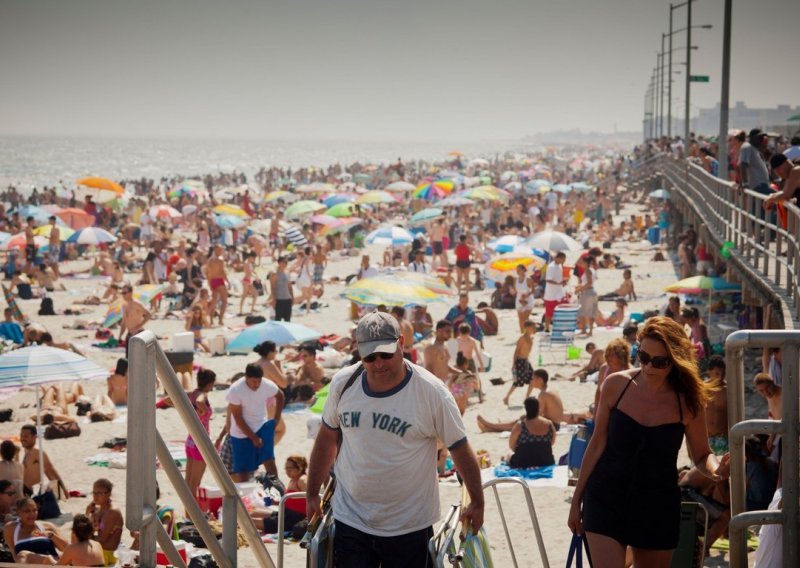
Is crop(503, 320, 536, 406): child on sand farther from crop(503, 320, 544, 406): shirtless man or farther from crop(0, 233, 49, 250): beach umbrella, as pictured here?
crop(0, 233, 49, 250): beach umbrella

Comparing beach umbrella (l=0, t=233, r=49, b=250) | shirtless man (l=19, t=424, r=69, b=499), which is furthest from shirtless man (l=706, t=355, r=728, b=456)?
beach umbrella (l=0, t=233, r=49, b=250)

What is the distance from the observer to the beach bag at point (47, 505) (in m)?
8.80

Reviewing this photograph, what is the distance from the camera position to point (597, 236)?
33.3 meters

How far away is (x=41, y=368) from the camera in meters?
9.50

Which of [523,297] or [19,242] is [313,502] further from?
[19,242]

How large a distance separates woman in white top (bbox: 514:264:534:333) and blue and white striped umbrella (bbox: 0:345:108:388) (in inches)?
351

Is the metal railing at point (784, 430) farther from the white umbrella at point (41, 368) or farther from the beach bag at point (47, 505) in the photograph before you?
the white umbrella at point (41, 368)

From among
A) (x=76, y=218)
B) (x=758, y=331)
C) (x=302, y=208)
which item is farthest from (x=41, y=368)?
(x=302, y=208)

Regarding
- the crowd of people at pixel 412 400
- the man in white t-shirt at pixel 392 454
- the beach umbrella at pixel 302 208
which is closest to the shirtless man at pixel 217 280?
the crowd of people at pixel 412 400

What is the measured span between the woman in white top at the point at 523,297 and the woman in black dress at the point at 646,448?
44.2 ft

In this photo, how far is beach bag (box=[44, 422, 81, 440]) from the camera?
38.5ft

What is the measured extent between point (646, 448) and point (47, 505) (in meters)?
6.68

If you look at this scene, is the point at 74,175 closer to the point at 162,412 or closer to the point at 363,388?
the point at 162,412

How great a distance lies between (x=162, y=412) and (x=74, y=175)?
362 feet
